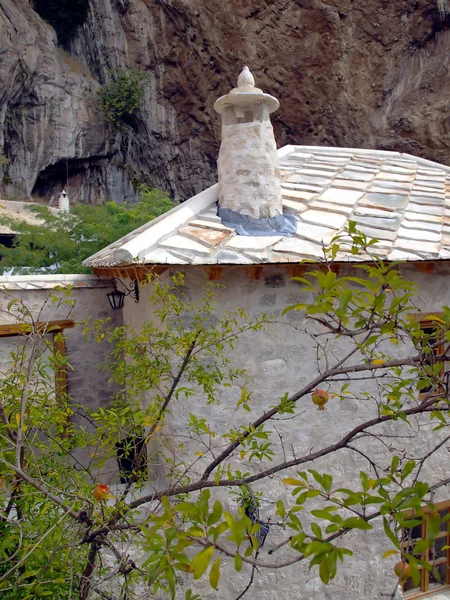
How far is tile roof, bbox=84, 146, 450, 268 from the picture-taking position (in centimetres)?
314

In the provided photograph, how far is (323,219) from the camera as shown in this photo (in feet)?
12.5

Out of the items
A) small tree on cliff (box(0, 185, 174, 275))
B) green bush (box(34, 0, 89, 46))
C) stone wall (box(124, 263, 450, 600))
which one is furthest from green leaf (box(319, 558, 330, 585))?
green bush (box(34, 0, 89, 46))

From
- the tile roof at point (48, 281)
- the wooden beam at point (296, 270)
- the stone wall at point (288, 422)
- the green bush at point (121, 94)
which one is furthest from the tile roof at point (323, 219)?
the green bush at point (121, 94)

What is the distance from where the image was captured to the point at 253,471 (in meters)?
3.40

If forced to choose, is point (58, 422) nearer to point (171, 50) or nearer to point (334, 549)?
point (334, 549)

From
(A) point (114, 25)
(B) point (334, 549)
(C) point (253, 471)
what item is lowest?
(C) point (253, 471)

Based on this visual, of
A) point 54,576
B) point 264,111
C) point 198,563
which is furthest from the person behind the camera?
point 264,111

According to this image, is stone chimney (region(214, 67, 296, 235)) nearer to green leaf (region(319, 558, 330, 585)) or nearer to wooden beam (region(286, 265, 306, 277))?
wooden beam (region(286, 265, 306, 277))

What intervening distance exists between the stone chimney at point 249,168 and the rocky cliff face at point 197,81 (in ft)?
40.4

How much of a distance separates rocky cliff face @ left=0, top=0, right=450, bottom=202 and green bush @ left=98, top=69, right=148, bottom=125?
0.37 m

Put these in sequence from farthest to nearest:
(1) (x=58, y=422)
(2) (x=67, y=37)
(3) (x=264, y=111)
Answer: (2) (x=67, y=37)
(3) (x=264, y=111)
(1) (x=58, y=422)

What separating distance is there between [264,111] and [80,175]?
1584 cm

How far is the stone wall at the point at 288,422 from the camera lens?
334 cm

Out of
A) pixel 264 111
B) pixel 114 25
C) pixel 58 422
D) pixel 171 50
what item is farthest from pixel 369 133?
pixel 58 422
